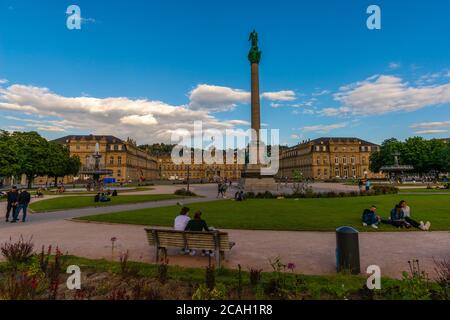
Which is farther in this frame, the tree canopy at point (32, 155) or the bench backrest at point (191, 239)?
the tree canopy at point (32, 155)

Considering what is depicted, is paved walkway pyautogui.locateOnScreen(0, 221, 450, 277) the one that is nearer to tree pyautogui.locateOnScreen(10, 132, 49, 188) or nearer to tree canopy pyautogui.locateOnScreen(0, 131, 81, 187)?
tree canopy pyautogui.locateOnScreen(0, 131, 81, 187)

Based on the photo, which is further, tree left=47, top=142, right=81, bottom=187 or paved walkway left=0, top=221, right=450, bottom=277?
tree left=47, top=142, right=81, bottom=187

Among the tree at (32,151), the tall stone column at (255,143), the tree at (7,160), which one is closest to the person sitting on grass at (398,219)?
the tall stone column at (255,143)

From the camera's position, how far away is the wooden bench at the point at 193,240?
768 cm

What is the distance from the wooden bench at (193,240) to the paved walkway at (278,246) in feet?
2.15

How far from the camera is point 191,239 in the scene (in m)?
7.97

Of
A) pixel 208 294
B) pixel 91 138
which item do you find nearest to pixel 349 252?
pixel 208 294

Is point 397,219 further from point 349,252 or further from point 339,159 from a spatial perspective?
point 339,159

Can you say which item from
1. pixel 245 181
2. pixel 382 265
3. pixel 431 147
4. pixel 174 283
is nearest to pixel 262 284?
pixel 174 283

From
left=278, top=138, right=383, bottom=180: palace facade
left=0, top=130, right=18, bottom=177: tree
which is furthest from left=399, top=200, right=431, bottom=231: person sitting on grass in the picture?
left=278, top=138, right=383, bottom=180: palace facade

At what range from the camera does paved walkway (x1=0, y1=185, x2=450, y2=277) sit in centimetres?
836

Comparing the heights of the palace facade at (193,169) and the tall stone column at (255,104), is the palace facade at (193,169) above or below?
below

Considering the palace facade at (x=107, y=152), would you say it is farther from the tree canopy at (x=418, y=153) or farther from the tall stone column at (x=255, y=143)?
the tree canopy at (x=418, y=153)
